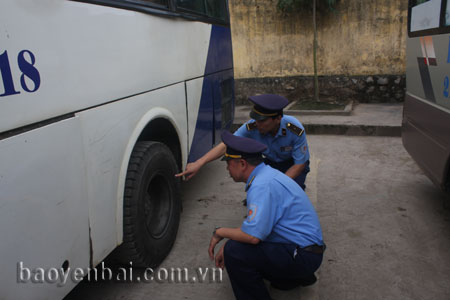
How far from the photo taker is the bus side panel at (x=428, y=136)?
2.93 metres

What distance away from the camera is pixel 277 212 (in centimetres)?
211

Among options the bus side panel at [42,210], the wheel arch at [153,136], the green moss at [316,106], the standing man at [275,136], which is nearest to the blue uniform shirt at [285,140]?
the standing man at [275,136]

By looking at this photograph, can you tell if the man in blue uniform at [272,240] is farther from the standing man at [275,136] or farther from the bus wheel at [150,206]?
the standing man at [275,136]

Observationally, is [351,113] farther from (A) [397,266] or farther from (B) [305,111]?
(A) [397,266]

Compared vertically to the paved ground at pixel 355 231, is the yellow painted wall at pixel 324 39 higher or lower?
higher

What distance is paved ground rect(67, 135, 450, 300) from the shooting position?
2.61 metres

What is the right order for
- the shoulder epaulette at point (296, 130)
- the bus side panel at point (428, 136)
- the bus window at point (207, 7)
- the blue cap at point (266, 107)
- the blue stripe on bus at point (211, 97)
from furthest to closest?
the blue stripe on bus at point (211, 97) → the bus window at point (207, 7) → the shoulder epaulette at point (296, 130) → the bus side panel at point (428, 136) → the blue cap at point (266, 107)

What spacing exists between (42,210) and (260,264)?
115 centimetres

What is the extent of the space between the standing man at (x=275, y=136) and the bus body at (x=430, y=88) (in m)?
1.00

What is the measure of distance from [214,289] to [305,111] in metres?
5.36

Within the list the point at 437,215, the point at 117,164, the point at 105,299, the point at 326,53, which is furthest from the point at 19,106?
the point at 326,53

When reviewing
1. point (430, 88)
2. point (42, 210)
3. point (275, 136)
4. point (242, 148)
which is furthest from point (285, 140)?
point (42, 210)

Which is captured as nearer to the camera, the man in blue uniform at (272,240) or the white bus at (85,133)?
the white bus at (85,133)

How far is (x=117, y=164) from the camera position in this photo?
7.66ft
